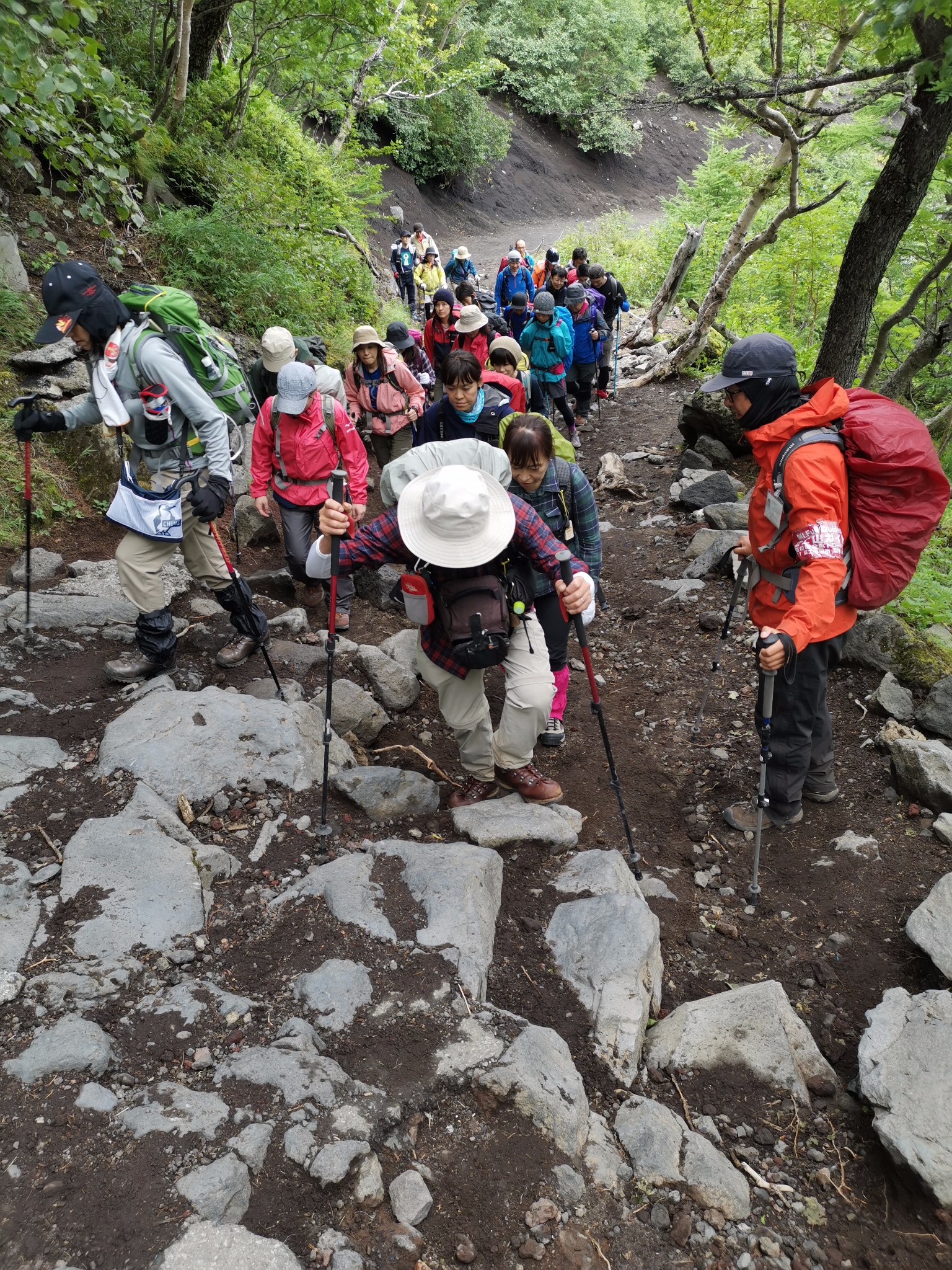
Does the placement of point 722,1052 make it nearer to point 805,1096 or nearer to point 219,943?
point 805,1096

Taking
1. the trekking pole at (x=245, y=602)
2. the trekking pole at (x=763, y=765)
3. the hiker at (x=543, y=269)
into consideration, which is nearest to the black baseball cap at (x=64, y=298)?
the trekking pole at (x=245, y=602)

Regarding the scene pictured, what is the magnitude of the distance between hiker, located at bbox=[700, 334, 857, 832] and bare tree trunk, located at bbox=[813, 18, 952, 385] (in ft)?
12.7

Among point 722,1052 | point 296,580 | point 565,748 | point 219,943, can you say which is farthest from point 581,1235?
point 296,580

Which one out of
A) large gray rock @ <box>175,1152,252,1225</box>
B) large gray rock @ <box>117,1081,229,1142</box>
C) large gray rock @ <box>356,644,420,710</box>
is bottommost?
large gray rock @ <box>356,644,420,710</box>

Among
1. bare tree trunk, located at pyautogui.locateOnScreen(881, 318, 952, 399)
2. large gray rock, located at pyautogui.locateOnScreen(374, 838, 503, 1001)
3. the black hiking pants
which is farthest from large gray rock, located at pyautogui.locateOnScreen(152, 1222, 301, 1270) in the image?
bare tree trunk, located at pyautogui.locateOnScreen(881, 318, 952, 399)

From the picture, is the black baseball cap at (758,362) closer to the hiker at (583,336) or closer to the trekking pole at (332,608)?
the trekking pole at (332,608)

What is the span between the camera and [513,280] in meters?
15.1

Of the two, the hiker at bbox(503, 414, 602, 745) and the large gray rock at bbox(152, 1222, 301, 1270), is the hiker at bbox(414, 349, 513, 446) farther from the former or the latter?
the large gray rock at bbox(152, 1222, 301, 1270)

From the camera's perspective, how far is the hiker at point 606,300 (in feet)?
44.8

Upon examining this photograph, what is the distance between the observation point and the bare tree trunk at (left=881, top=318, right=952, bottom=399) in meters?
7.95

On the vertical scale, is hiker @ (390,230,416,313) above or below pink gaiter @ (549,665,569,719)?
below

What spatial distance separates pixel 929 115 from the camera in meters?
6.54

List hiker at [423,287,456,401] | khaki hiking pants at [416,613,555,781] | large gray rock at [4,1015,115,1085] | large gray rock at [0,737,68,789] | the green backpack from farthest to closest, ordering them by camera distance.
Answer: hiker at [423,287,456,401], the green backpack, khaki hiking pants at [416,613,555,781], large gray rock at [0,737,68,789], large gray rock at [4,1015,115,1085]

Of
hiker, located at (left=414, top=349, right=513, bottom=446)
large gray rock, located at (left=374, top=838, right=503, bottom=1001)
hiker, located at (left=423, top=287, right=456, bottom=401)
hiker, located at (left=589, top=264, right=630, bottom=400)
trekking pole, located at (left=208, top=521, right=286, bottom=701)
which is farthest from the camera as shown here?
hiker, located at (left=589, top=264, right=630, bottom=400)
